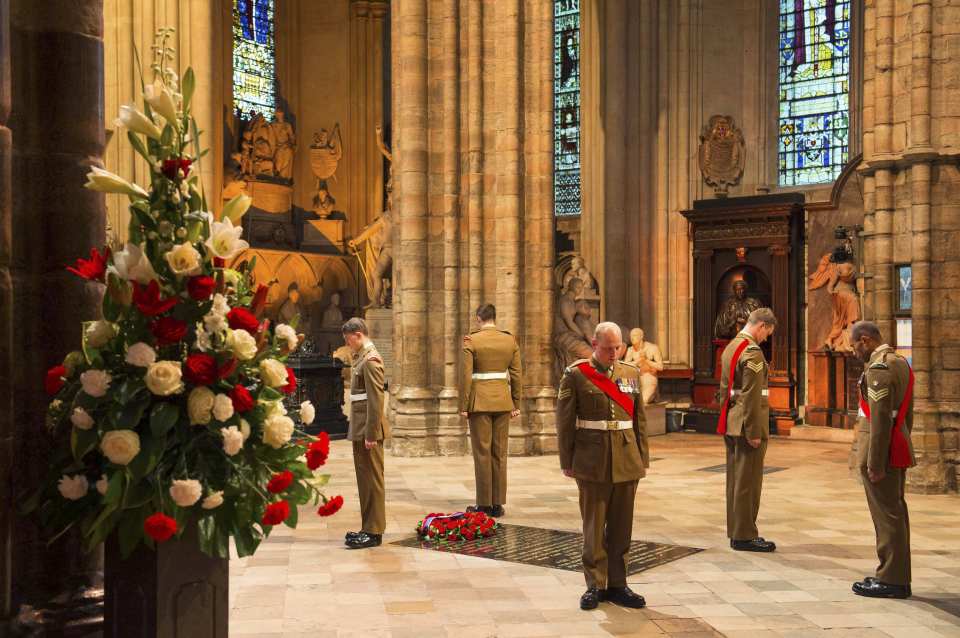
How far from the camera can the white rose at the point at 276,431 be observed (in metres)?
3.35

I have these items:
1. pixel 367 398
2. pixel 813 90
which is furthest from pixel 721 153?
pixel 367 398

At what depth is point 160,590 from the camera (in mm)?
3268

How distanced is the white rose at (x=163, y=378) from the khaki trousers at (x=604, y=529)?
3527mm

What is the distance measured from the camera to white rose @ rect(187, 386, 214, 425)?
3.23 metres

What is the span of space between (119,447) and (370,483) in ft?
16.5

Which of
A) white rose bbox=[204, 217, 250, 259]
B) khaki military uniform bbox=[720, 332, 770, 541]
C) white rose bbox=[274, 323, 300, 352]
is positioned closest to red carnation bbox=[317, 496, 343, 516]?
white rose bbox=[274, 323, 300, 352]

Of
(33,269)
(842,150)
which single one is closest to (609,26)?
(842,150)

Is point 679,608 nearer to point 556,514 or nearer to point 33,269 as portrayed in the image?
point 556,514

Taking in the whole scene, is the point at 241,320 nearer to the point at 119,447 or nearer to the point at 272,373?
the point at 272,373

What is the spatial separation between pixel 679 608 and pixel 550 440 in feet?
25.9

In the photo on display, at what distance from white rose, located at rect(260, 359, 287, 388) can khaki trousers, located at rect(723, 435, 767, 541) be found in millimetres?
5298

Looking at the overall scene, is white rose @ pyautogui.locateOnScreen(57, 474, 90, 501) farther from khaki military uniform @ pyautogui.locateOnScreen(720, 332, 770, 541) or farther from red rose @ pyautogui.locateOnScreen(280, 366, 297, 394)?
khaki military uniform @ pyautogui.locateOnScreen(720, 332, 770, 541)

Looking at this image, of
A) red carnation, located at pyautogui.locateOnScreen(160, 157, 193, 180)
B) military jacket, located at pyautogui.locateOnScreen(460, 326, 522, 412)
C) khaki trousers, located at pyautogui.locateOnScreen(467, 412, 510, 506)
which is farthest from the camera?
military jacket, located at pyautogui.locateOnScreen(460, 326, 522, 412)

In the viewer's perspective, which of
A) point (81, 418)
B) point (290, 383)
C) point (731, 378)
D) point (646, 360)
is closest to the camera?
point (81, 418)
